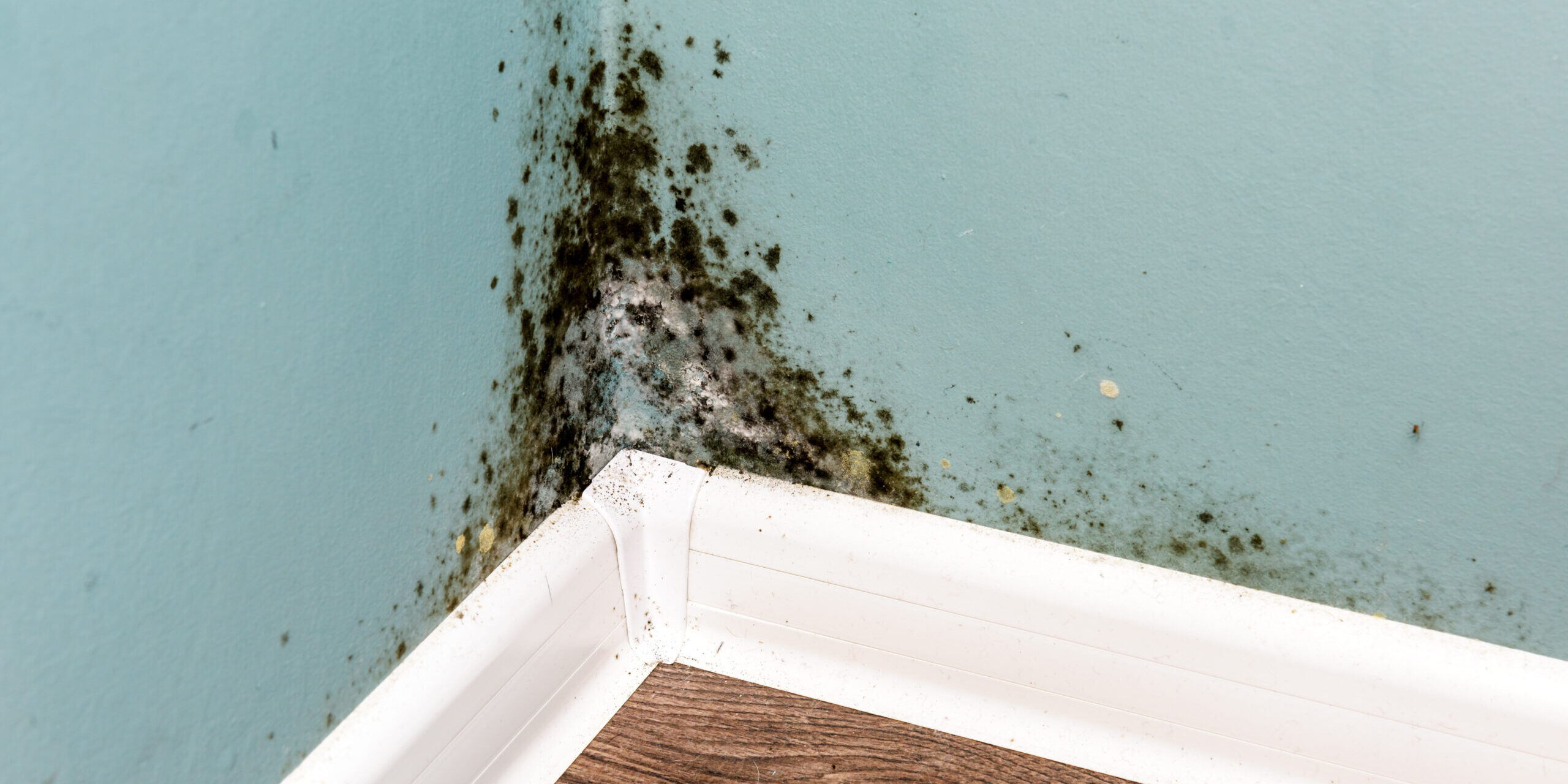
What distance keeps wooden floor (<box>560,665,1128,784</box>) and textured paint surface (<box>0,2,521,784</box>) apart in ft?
1.27

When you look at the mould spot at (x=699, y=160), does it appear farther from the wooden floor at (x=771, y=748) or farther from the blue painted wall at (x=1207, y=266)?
the wooden floor at (x=771, y=748)

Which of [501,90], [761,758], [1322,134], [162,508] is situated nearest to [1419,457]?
[1322,134]

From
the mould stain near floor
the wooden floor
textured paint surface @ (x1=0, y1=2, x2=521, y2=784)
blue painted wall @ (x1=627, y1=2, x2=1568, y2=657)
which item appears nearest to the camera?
textured paint surface @ (x1=0, y1=2, x2=521, y2=784)

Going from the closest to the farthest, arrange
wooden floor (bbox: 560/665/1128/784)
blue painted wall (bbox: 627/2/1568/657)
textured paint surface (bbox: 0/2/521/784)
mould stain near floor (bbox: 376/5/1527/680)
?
textured paint surface (bbox: 0/2/521/784) → blue painted wall (bbox: 627/2/1568/657) → mould stain near floor (bbox: 376/5/1527/680) → wooden floor (bbox: 560/665/1128/784)

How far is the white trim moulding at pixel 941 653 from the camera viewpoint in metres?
1.04

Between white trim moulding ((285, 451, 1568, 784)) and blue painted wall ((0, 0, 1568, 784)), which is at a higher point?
blue painted wall ((0, 0, 1568, 784))

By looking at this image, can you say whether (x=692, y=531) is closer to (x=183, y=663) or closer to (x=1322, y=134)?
(x=183, y=663)

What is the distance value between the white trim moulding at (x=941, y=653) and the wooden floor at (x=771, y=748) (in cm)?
2

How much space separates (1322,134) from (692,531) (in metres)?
0.79

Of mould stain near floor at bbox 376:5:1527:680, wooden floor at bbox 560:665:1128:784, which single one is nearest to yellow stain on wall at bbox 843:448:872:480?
mould stain near floor at bbox 376:5:1527:680

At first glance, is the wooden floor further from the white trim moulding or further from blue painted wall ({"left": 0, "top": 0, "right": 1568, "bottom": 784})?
blue painted wall ({"left": 0, "top": 0, "right": 1568, "bottom": 784})

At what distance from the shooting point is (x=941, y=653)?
3.90ft

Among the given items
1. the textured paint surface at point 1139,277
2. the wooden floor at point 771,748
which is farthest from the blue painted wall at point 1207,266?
the wooden floor at point 771,748

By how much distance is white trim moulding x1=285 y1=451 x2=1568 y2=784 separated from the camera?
3.42ft
